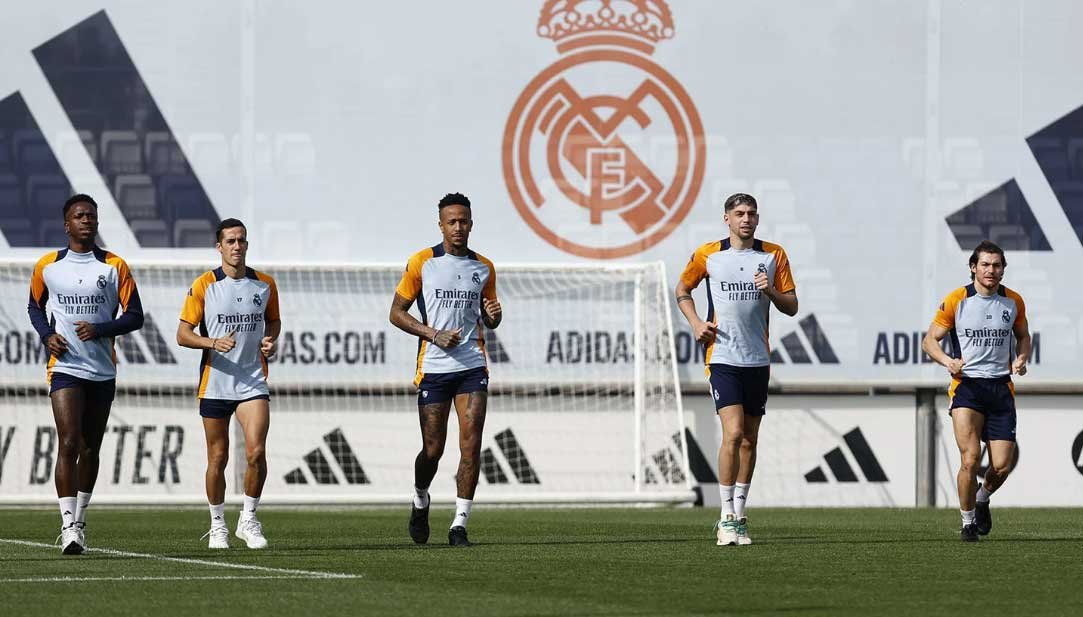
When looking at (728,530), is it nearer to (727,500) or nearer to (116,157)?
(727,500)

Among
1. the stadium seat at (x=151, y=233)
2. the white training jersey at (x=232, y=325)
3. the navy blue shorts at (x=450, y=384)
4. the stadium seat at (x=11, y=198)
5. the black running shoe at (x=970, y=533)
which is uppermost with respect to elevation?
the stadium seat at (x=11, y=198)

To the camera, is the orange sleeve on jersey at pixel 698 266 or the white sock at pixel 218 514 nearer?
the white sock at pixel 218 514

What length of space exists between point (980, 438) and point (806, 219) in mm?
5477

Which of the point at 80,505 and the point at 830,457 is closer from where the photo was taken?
the point at 80,505

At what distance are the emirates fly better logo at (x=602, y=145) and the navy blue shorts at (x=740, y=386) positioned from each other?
20.1ft

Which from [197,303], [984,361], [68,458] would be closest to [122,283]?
[197,303]

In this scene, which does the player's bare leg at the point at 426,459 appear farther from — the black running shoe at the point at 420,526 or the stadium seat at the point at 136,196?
the stadium seat at the point at 136,196

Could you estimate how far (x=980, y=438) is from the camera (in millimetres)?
12586

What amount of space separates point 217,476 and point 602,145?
23.8ft

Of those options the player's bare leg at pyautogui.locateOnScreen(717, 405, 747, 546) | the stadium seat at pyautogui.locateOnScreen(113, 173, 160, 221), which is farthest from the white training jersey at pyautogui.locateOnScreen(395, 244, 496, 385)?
the stadium seat at pyautogui.locateOnScreen(113, 173, 160, 221)

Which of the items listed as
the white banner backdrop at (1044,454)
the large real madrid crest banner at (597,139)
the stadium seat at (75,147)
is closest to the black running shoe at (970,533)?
the large real madrid crest banner at (597,139)

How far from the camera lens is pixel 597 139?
1767cm

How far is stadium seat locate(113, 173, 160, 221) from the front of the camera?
1744 centimetres

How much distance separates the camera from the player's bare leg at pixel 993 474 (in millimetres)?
12492
